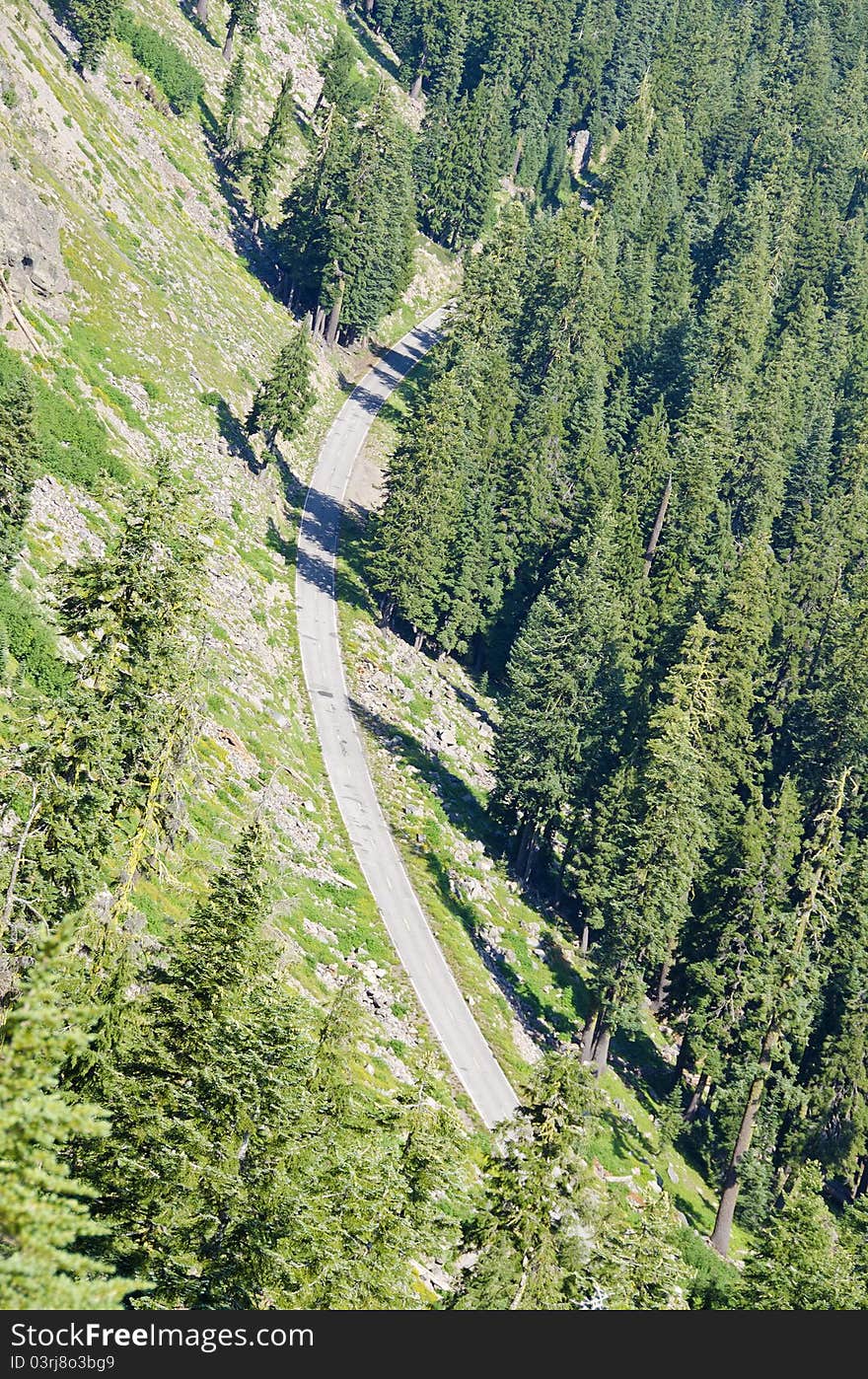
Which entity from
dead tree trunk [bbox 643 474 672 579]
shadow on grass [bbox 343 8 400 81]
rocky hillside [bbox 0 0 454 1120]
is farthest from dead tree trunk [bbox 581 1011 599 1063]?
shadow on grass [bbox 343 8 400 81]

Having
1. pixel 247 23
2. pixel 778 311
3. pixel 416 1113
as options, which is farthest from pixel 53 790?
pixel 778 311

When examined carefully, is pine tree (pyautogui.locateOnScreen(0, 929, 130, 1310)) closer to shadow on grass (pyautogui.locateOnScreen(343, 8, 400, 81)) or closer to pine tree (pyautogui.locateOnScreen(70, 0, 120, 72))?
pine tree (pyautogui.locateOnScreen(70, 0, 120, 72))

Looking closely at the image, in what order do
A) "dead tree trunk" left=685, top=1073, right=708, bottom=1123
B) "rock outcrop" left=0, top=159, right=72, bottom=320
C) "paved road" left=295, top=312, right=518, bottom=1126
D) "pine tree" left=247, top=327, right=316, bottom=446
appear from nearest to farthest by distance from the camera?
"paved road" left=295, top=312, right=518, bottom=1126
"rock outcrop" left=0, top=159, right=72, bottom=320
"dead tree trunk" left=685, top=1073, right=708, bottom=1123
"pine tree" left=247, top=327, right=316, bottom=446

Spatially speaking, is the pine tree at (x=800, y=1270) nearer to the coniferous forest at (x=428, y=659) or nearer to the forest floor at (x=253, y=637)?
the coniferous forest at (x=428, y=659)

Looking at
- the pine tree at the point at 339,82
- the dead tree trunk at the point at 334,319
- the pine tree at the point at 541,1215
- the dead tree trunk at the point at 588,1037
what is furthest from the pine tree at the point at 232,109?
the pine tree at the point at 541,1215

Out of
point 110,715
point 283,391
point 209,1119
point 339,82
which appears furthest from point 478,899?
point 339,82
